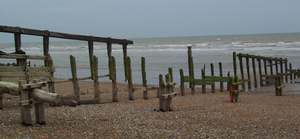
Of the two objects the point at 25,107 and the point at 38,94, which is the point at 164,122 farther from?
the point at 25,107

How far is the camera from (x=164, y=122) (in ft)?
39.1

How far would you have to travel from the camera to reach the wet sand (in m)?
10.1

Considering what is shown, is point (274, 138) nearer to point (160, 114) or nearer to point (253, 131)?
point (253, 131)

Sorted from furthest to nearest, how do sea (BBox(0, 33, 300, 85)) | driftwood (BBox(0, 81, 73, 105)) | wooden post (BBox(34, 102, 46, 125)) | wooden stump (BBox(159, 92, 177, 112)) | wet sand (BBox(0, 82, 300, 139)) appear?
sea (BBox(0, 33, 300, 85)), wooden stump (BBox(159, 92, 177, 112)), wooden post (BBox(34, 102, 46, 125)), driftwood (BBox(0, 81, 73, 105)), wet sand (BBox(0, 82, 300, 139))

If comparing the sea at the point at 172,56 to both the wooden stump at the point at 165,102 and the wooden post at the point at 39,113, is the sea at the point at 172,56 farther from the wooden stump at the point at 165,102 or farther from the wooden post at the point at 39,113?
the wooden post at the point at 39,113

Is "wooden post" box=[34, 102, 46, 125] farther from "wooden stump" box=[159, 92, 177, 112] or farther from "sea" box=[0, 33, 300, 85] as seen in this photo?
"sea" box=[0, 33, 300, 85]

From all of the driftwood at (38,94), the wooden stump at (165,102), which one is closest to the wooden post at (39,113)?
the driftwood at (38,94)

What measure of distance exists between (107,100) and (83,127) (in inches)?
326

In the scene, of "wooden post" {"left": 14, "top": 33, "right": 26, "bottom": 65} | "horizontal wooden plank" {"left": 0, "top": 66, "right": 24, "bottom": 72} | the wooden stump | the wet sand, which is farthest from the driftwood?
the wooden stump

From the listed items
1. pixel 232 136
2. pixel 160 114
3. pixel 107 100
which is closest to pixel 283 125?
pixel 232 136

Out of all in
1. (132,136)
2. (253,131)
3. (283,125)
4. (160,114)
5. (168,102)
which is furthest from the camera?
(168,102)

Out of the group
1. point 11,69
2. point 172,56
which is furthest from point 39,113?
point 172,56

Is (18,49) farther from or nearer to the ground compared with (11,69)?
farther from the ground

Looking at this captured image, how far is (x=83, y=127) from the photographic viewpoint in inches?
428
